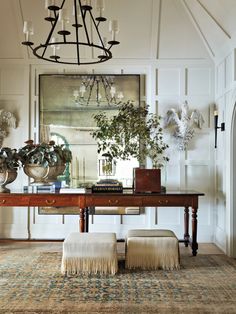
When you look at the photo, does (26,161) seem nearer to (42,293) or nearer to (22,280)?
(22,280)

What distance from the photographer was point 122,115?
5508mm

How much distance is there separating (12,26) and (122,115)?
6.50 feet

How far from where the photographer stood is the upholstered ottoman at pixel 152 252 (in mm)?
4121

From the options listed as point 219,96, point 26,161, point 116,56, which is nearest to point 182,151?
point 219,96

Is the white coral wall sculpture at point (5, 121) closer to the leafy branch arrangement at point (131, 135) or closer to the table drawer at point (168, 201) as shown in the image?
the leafy branch arrangement at point (131, 135)

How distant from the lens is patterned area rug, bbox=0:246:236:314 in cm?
311

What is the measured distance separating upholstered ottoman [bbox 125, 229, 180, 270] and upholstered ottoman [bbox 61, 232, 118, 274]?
0.25 m

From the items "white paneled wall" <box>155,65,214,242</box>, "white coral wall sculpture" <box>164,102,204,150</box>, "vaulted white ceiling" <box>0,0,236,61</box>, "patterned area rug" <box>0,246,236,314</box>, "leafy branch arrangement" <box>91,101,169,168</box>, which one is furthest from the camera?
"white paneled wall" <box>155,65,214,242</box>

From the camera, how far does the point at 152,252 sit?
13.5ft

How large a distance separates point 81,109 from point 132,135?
89cm

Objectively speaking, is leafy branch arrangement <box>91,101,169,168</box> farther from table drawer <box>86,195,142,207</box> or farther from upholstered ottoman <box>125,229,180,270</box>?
upholstered ottoman <box>125,229,180,270</box>

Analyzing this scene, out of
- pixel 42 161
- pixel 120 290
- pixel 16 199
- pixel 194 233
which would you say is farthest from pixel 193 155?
pixel 120 290

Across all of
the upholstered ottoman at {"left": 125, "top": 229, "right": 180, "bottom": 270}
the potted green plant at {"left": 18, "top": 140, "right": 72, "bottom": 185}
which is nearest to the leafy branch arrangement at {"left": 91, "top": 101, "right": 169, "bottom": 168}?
the potted green plant at {"left": 18, "top": 140, "right": 72, "bottom": 185}

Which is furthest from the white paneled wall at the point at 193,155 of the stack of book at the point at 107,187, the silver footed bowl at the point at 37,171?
the silver footed bowl at the point at 37,171
